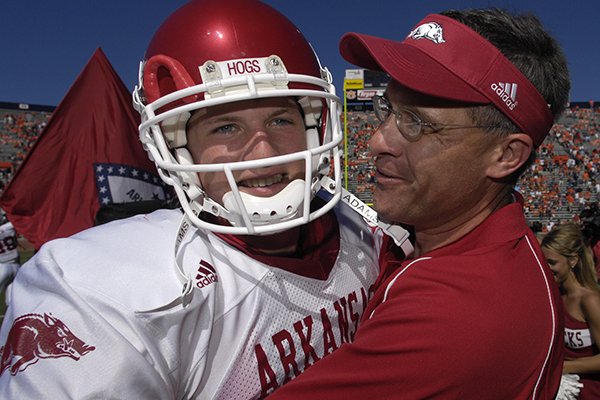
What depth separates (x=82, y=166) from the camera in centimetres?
306

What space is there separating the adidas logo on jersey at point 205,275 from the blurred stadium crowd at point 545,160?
15.8m

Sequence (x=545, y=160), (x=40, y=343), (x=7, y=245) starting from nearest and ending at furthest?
(x=40, y=343) → (x=7, y=245) → (x=545, y=160)

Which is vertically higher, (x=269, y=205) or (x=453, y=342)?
(x=269, y=205)

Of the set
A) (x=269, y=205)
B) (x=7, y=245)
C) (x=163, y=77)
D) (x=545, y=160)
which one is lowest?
(x=545, y=160)

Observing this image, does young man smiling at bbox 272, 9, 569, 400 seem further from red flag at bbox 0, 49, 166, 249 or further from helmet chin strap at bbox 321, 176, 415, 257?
red flag at bbox 0, 49, 166, 249

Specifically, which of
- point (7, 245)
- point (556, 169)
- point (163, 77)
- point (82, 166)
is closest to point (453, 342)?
point (163, 77)

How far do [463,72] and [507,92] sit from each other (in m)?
0.13

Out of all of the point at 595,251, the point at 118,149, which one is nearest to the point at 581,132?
the point at 595,251

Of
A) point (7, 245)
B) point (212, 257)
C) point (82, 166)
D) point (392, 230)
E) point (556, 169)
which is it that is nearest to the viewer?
point (212, 257)

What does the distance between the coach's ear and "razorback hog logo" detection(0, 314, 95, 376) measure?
3.65 ft

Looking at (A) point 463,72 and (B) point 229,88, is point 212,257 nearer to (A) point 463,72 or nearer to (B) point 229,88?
(B) point 229,88

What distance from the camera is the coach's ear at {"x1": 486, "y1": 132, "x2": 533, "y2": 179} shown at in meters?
1.44

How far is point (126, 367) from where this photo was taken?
42.2 inches

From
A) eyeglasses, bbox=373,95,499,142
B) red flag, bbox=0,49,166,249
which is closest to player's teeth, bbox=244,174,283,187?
eyeglasses, bbox=373,95,499,142
